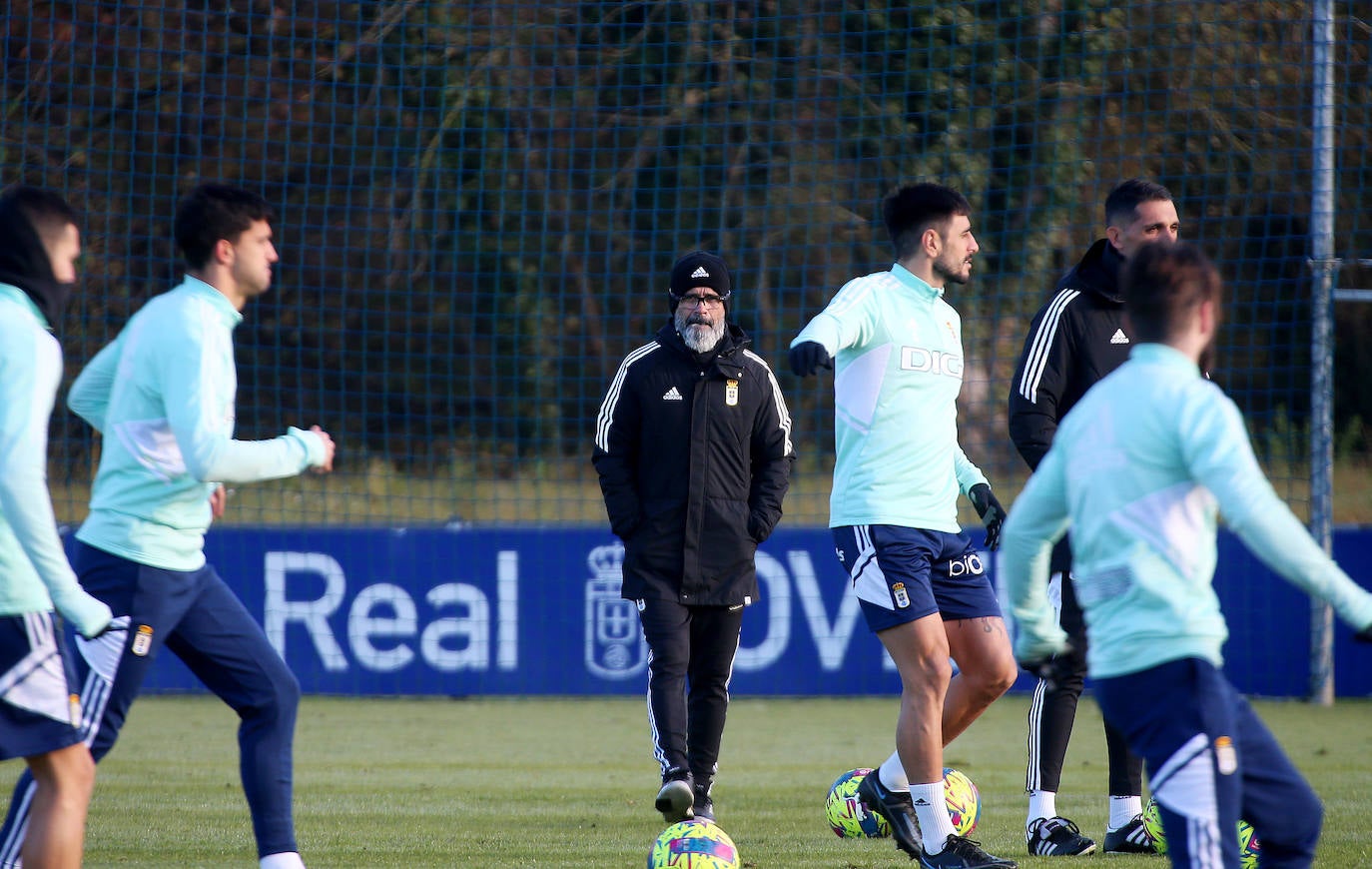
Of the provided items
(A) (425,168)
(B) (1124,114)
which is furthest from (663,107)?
(B) (1124,114)

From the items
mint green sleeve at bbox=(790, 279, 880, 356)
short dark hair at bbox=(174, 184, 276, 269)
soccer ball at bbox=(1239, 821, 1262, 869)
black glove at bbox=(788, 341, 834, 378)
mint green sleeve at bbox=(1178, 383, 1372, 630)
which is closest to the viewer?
mint green sleeve at bbox=(1178, 383, 1372, 630)

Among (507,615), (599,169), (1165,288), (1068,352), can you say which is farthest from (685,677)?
(599,169)

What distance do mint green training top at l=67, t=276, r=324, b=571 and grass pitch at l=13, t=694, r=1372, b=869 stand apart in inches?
64.3

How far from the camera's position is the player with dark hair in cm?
556

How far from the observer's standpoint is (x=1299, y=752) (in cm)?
849

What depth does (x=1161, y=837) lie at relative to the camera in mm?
5438

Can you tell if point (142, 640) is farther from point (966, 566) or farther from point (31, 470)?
point (966, 566)

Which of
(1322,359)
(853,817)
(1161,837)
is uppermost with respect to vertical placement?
(1322,359)

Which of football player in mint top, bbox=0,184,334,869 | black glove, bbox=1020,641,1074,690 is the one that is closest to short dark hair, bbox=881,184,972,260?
black glove, bbox=1020,641,1074,690

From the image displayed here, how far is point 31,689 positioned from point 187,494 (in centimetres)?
70

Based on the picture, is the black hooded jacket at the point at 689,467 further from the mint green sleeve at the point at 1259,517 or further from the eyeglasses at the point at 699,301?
the mint green sleeve at the point at 1259,517

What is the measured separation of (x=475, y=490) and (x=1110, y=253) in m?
9.11

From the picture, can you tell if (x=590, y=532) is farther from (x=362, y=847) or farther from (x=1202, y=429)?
(x=1202, y=429)

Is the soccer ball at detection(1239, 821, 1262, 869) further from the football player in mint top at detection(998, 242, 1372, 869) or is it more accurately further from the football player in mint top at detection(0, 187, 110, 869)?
the football player in mint top at detection(0, 187, 110, 869)
